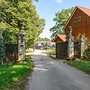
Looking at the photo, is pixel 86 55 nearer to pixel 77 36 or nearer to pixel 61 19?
pixel 77 36

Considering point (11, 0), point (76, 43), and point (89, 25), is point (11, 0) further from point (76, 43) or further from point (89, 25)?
point (89, 25)

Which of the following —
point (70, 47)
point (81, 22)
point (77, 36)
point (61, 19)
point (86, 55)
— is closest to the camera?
point (86, 55)

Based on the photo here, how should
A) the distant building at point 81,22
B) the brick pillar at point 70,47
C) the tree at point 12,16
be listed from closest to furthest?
the brick pillar at point 70,47 → the tree at point 12,16 → the distant building at point 81,22

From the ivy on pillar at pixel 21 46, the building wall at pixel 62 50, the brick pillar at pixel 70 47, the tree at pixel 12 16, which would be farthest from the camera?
the building wall at pixel 62 50

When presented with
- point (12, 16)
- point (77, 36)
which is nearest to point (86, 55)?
point (77, 36)

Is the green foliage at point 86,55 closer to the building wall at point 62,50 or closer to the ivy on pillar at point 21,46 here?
the building wall at point 62,50

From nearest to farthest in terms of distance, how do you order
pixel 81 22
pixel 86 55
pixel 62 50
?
pixel 86 55 → pixel 62 50 → pixel 81 22

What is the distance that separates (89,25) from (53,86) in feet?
97.0

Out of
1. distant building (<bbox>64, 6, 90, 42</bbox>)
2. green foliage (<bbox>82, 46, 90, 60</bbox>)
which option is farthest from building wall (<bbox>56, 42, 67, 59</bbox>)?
distant building (<bbox>64, 6, 90, 42</bbox>)

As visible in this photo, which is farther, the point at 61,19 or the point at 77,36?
the point at 61,19

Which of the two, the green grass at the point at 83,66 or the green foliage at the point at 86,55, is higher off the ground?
the green foliage at the point at 86,55

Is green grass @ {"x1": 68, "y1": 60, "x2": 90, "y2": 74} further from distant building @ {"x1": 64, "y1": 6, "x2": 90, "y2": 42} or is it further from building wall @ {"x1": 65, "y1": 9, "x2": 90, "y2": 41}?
building wall @ {"x1": 65, "y1": 9, "x2": 90, "y2": 41}

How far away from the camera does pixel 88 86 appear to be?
38.2 feet

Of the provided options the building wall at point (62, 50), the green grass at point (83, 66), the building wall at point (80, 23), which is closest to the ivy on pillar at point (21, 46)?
the green grass at point (83, 66)
